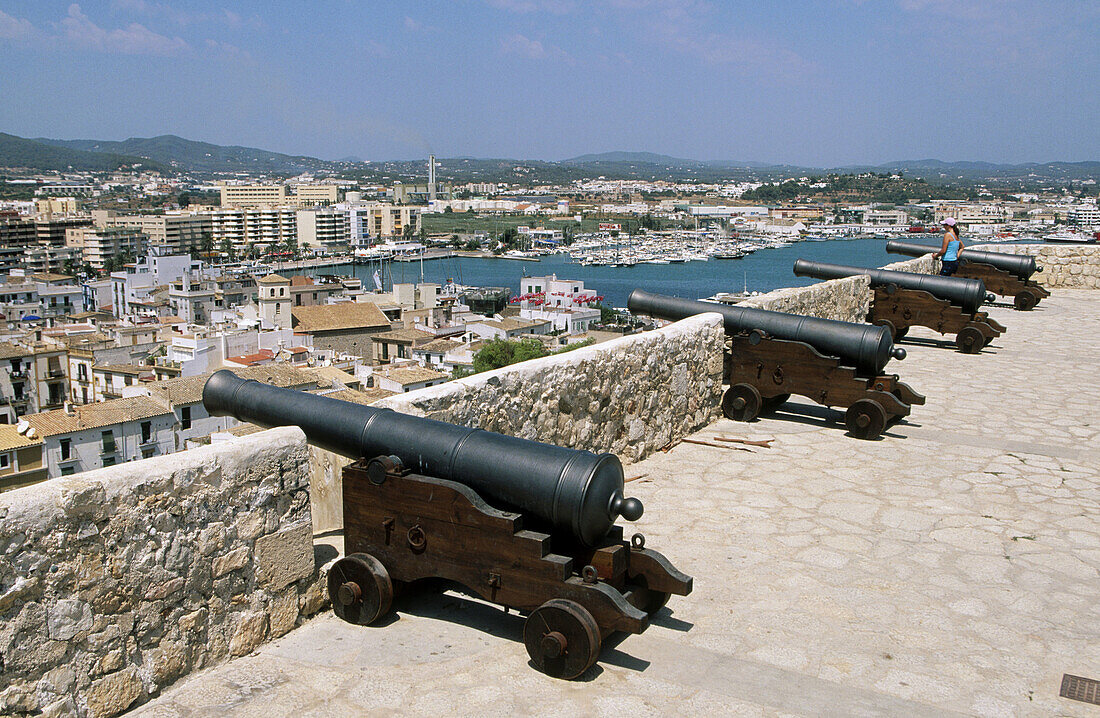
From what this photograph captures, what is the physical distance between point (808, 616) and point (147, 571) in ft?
6.82

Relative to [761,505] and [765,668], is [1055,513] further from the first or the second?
[765,668]

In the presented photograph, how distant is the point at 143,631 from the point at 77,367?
Answer: 61.1 m

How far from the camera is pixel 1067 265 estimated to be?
538 inches

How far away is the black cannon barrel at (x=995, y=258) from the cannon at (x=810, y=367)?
6.03m

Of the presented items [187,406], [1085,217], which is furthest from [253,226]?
[1085,217]

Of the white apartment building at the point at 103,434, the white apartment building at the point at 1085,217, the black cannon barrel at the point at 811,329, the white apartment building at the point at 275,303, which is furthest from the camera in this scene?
the white apartment building at the point at 275,303

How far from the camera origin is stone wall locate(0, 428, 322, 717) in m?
2.23

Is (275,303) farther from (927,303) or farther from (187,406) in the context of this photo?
(927,303)

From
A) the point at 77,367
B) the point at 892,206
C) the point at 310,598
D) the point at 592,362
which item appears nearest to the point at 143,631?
the point at 310,598

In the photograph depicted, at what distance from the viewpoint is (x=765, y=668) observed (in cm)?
274

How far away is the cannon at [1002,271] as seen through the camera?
1120 cm

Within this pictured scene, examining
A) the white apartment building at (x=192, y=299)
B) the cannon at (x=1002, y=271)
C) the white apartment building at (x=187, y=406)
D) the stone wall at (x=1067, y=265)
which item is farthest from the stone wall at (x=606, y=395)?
the white apartment building at (x=192, y=299)

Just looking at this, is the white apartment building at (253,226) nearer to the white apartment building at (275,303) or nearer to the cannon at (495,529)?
the white apartment building at (275,303)

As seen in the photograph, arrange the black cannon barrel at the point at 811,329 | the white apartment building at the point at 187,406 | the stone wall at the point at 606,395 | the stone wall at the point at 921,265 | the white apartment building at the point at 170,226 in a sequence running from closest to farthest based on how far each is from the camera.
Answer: the stone wall at the point at 606,395 → the black cannon barrel at the point at 811,329 → the stone wall at the point at 921,265 → the white apartment building at the point at 187,406 → the white apartment building at the point at 170,226
